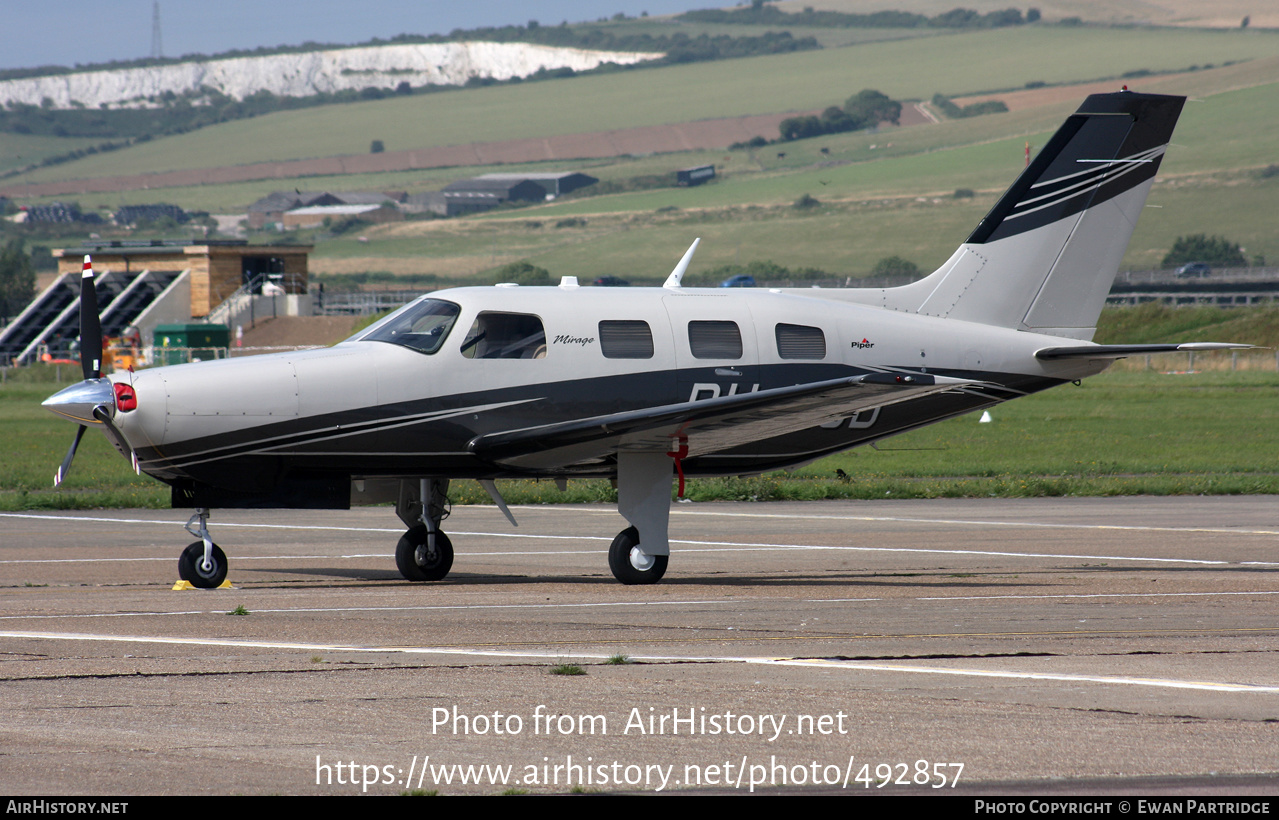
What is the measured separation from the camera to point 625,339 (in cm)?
1374

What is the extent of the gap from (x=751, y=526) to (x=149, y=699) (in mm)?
12350

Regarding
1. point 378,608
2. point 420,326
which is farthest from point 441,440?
point 378,608

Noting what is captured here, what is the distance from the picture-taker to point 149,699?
302 inches

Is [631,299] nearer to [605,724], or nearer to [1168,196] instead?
[605,724]

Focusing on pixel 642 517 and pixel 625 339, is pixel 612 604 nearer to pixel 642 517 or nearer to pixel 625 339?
pixel 642 517

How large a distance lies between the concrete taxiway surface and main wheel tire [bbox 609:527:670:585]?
0.26 meters

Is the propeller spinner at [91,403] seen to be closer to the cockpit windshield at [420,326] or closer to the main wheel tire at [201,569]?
the main wheel tire at [201,569]

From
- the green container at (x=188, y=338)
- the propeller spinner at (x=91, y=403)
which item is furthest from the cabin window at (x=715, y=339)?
the green container at (x=188, y=338)

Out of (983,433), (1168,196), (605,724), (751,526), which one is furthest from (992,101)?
(605,724)

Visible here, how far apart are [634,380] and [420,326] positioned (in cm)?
224

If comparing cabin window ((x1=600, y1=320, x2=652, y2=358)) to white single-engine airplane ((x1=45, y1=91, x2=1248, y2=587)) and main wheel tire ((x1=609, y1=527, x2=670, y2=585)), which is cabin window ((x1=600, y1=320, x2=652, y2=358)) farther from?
main wheel tire ((x1=609, y1=527, x2=670, y2=585))

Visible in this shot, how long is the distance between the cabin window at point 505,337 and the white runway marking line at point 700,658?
4.41m

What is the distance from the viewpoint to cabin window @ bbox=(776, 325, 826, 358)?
14250 mm

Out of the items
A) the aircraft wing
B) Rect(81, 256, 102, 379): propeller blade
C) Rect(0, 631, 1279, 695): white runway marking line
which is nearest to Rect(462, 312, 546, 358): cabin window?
the aircraft wing
